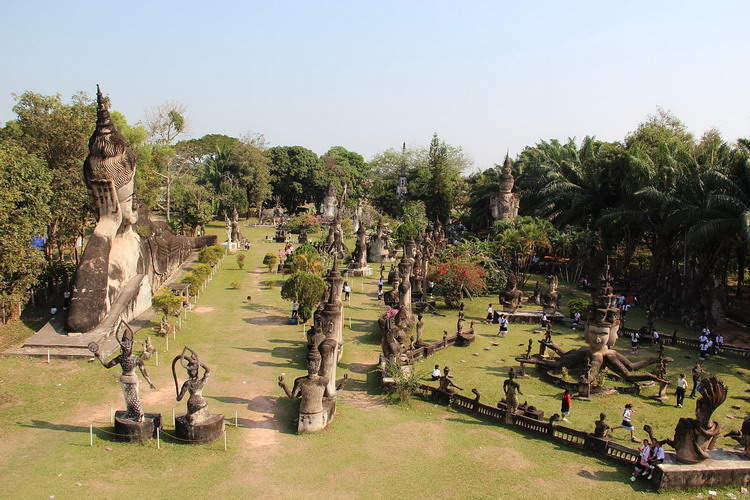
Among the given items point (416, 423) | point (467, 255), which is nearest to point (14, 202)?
point (416, 423)

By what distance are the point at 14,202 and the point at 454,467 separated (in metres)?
18.8

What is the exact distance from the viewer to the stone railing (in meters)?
13.8

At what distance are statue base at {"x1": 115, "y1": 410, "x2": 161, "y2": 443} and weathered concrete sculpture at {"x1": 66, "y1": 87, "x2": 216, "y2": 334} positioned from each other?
8172 millimetres

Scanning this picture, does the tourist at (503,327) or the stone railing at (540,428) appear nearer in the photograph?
the stone railing at (540,428)

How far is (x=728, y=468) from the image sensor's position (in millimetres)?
12836

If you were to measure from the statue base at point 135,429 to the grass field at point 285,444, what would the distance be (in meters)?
0.24

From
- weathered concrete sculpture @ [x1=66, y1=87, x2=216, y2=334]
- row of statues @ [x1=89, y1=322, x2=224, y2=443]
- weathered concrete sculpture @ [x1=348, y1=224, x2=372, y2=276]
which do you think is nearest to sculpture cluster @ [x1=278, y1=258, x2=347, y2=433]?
row of statues @ [x1=89, y1=322, x2=224, y2=443]

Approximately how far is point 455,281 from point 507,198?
23.2 m

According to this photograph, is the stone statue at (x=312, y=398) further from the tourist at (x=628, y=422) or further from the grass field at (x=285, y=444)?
the tourist at (x=628, y=422)

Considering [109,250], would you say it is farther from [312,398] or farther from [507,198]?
[507,198]

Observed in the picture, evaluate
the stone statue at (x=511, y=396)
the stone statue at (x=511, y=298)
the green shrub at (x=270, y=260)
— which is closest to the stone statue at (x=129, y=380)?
the stone statue at (x=511, y=396)

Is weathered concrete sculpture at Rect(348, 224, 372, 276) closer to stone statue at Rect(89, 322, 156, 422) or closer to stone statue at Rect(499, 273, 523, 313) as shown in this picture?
stone statue at Rect(499, 273, 523, 313)

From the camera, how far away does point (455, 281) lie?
2964cm

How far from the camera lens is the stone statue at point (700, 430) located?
1280 cm
